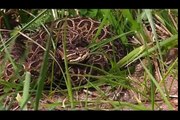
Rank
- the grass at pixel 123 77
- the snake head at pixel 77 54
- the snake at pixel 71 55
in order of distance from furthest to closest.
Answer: the snake head at pixel 77 54 < the snake at pixel 71 55 < the grass at pixel 123 77

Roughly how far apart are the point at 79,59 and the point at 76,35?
42 cm

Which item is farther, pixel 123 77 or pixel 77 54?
pixel 77 54

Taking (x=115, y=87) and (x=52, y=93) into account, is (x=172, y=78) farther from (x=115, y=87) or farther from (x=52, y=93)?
(x=52, y=93)

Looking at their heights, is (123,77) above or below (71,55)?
below

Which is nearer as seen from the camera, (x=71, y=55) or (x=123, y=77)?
(x=123, y=77)

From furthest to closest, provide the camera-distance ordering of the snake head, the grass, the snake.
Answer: the snake head → the snake → the grass

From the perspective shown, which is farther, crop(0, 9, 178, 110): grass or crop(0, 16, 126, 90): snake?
crop(0, 16, 126, 90): snake

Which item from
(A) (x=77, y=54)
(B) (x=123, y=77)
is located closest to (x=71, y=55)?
(A) (x=77, y=54)

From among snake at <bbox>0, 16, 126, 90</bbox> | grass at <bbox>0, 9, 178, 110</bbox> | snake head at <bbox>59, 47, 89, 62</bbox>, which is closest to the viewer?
grass at <bbox>0, 9, 178, 110</bbox>

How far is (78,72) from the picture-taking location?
2.47m

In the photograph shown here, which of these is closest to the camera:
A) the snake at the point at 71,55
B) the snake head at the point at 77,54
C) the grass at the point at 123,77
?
the grass at the point at 123,77

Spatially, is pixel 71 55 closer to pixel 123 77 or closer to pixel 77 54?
pixel 77 54

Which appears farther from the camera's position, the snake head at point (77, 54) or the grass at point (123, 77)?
the snake head at point (77, 54)
